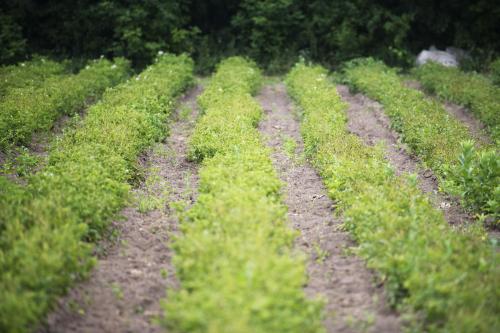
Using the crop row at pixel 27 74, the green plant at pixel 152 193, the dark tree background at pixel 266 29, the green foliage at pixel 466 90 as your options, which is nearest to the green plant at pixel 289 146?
the green plant at pixel 152 193

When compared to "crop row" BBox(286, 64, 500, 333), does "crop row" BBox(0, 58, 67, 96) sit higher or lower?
lower

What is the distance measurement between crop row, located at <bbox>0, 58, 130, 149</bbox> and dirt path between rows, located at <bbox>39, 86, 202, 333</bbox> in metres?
3.05

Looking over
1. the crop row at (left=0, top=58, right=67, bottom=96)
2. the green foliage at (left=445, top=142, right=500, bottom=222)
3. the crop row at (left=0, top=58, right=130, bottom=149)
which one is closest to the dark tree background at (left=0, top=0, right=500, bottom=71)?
the crop row at (left=0, top=58, right=67, bottom=96)

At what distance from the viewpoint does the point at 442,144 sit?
8211 millimetres

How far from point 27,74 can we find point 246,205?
34.5ft

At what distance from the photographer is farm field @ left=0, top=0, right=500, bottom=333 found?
4.14 m

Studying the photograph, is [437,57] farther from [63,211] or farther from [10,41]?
[63,211]

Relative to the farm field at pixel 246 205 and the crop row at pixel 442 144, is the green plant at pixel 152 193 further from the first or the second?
the crop row at pixel 442 144

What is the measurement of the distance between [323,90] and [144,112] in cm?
487

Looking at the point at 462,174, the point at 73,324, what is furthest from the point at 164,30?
the point at 73,324

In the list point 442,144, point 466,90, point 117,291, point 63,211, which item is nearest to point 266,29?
point 466,90

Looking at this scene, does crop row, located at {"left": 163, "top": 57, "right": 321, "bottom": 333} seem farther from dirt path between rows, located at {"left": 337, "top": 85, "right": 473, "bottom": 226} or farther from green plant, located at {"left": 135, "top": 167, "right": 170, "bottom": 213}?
dirt path between rows, located at {"left": 337, "top": 85, "right": 473, "bottom": 226}

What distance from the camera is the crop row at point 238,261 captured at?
147 inches

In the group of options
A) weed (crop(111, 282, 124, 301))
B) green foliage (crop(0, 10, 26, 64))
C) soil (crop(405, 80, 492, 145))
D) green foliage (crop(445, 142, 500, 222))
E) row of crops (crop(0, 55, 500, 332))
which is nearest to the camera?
row of crops (crop(0, 55, 500, 332))
